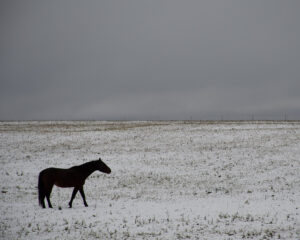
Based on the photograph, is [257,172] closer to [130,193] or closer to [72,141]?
[130,193]

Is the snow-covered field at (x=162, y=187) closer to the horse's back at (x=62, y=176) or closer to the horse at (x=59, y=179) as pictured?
the horse at (x=59, y=179)

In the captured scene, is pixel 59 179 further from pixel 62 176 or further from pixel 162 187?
pixel 162 187

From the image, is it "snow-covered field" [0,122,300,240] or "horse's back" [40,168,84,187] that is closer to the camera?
"snow-covered field" [0,122,300,240]

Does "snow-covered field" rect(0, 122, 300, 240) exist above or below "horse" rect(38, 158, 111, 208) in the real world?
below

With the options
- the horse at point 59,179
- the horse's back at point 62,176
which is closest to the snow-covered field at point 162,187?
the horse at point 59,179

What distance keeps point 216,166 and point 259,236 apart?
14.5m

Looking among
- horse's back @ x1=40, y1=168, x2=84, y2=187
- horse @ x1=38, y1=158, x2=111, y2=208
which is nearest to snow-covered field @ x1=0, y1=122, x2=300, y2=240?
horse @ x1=38, y1=158, x2=111, y2=208

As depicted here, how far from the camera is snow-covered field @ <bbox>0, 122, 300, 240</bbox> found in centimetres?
921

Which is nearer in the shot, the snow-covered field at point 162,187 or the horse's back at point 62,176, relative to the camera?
the snow-covered field at point 162,187

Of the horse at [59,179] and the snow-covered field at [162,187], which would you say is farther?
the horse at [59,179]

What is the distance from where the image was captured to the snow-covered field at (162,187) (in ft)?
30.2

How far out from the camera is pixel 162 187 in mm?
17812

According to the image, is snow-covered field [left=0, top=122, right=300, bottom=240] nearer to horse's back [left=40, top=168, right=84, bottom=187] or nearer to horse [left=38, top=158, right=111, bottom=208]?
horse [left=38, top=158, right=111, bottom=208]

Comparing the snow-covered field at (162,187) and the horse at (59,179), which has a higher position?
the horse at (59,179)
